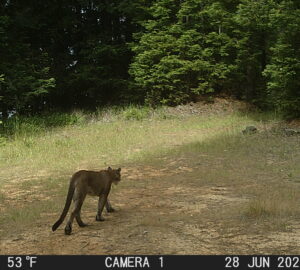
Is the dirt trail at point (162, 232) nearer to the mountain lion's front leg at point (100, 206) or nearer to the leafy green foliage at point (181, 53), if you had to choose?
the mountain lion's front leg at point (100, 206)

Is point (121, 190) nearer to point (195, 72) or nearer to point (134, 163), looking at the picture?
point (134, 163)

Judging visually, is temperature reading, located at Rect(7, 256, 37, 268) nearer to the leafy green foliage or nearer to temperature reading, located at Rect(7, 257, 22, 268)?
temperature reading, located at Rect(7, 257, 22, 268)

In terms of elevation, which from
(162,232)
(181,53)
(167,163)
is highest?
(181,53)

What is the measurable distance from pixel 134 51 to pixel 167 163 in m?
12.0

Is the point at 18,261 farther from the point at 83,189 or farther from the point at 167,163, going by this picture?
the point at 167,163

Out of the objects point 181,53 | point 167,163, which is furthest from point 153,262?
point 181,53

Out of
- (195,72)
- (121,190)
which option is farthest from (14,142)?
(195,72)

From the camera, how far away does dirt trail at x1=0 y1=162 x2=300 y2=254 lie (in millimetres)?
5352

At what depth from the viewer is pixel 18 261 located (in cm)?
501

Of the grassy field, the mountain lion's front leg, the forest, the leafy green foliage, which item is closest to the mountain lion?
the mountain lion's front leg

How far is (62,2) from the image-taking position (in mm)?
24078

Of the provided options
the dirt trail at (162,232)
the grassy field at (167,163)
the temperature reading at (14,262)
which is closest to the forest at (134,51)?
the grassy field at (167,163)

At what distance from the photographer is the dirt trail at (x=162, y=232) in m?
5.35

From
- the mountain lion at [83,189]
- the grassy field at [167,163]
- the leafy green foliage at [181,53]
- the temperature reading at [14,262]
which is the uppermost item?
the leafy green foliage at [181,53]
